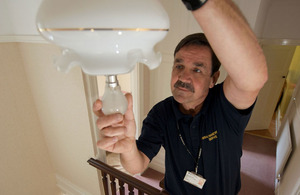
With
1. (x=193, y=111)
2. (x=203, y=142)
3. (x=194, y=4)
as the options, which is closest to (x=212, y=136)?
A: (x=203, y=142)

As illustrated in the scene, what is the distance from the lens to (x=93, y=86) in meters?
1.18

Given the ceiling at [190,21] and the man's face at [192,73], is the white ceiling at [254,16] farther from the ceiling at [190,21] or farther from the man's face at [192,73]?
the man's face at [192,73]

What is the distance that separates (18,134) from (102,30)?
165cm

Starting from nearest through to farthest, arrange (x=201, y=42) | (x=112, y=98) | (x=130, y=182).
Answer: (x=112, y=98) < (x=201, y=42) < (x=130, y=182)

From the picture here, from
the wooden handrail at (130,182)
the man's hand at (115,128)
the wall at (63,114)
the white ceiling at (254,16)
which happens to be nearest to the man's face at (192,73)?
the man's hand at (115,128)

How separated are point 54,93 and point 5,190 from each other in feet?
3.16

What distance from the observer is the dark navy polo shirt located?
80 cm

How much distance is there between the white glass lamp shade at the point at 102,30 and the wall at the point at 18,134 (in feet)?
4.40

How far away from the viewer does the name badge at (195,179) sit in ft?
2.74

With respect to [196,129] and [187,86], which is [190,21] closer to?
[187,86]

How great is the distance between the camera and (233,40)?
324 millimetres

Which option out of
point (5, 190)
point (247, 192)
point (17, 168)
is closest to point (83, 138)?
point (17, 168)

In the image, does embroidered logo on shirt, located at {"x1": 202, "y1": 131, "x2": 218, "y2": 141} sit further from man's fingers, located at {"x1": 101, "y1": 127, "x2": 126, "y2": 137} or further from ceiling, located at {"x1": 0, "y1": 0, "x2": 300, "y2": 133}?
ceiling, located at {"x1": 0, "y1": 0, "x2": 300, "y2": 133}

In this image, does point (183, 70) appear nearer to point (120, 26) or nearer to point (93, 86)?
point (120, 26)
